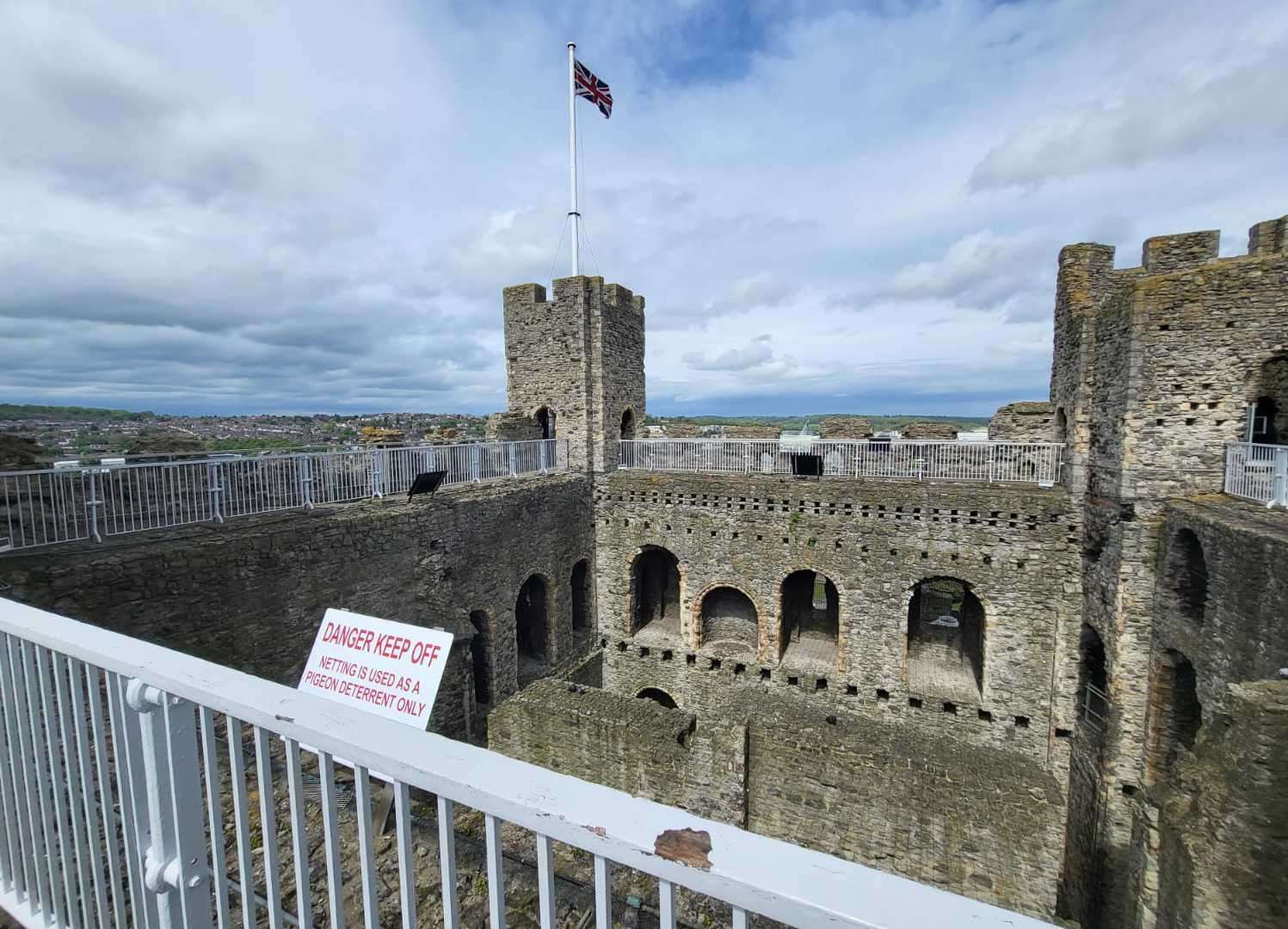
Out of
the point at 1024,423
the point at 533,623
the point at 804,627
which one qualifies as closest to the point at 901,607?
the point at 804,627

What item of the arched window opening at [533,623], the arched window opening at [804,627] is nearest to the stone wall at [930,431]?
the arched window opening at [804,627]

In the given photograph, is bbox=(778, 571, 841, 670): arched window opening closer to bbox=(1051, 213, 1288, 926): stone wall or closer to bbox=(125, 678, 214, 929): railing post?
bbox=(1051, 213, 1288, 926): stone wall

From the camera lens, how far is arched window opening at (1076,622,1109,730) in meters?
10.7

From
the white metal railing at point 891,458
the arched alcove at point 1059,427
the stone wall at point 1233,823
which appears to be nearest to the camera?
the stone wall at point 1233,823

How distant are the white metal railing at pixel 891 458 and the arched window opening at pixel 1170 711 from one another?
4.05 m

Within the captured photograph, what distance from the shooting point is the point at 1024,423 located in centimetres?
1494

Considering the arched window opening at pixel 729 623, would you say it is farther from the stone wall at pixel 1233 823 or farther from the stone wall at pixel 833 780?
the stone wall at pixel 1233 823

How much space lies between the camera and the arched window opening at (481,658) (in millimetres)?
12031

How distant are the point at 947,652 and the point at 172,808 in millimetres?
15362

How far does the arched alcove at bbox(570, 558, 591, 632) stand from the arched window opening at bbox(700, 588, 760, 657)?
313cm

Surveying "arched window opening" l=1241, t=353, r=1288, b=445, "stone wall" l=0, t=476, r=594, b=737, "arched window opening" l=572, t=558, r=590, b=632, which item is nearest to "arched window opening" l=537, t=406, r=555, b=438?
"stone wall" l=0, t=476, r=594, b=737

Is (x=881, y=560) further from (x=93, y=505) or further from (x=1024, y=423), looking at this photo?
(x=93, y=505)

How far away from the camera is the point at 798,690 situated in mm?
13297

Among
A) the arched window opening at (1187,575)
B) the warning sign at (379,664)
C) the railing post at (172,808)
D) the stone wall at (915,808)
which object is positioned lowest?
the stone wall at (915,808)
